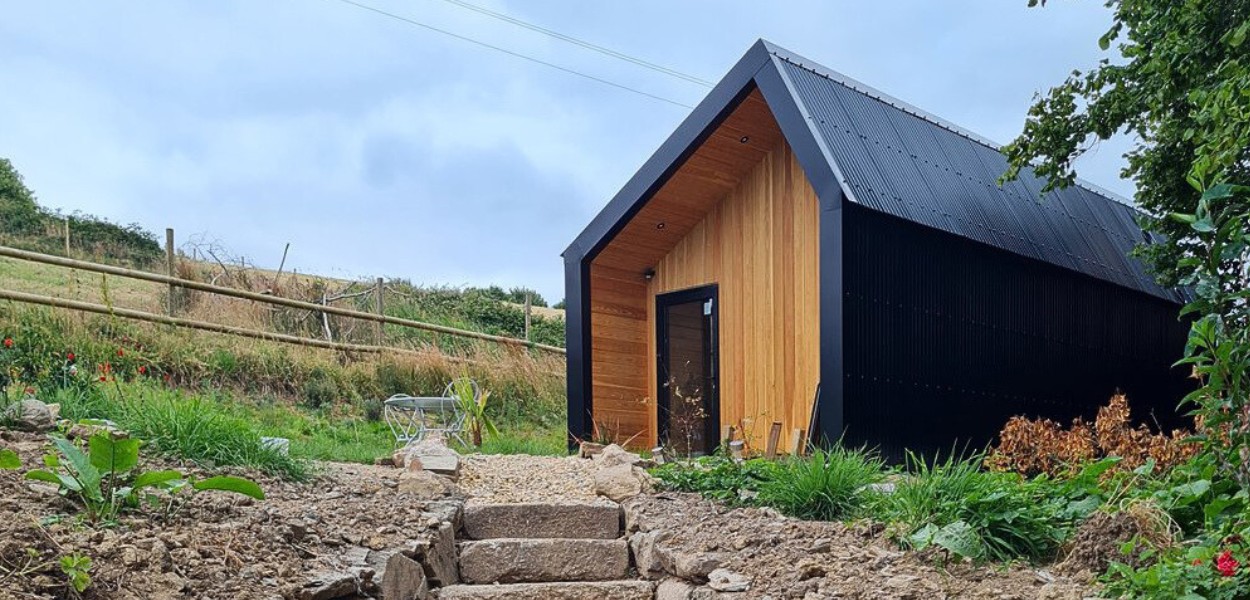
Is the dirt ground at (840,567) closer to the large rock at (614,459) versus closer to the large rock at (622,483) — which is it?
the large rock at (622,483)

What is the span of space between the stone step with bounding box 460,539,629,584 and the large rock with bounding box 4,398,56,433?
207cm

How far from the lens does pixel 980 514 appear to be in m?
3.74

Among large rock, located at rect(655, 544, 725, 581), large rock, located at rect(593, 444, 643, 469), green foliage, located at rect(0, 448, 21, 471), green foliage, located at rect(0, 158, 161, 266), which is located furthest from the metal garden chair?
green foliage, located at rect(0, 158, 161, 266)

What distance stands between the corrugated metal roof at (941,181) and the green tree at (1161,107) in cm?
58

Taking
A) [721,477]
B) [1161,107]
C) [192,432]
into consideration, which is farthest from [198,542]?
[1161,107]

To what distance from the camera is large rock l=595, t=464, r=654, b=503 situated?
18.1 ft

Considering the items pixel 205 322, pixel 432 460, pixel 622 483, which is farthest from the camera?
pixel 205 322

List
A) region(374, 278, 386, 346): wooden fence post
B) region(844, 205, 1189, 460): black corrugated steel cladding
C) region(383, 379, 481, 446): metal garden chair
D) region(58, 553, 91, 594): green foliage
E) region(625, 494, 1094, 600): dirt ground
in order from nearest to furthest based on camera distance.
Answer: region(58, 553, 91, 594): green foliage < region(625, 494, 1094, 600): dirt ground < region(844, 205, 1189, 460): black corrugated steel cladding < region(383, 379, 481, 446): metal garden chair < region(374, 278, 386, 346): wooden fence post

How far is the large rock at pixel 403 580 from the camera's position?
3643 mm

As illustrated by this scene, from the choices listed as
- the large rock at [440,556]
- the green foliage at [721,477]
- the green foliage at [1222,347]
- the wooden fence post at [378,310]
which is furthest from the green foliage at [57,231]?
the green foliage at [1222,347]

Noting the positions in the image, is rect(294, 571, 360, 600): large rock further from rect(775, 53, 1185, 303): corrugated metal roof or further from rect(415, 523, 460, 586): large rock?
rect(775, 53, 1185, 303): corrugated metal roof

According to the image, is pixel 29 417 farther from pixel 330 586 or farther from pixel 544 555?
pixel 544 555

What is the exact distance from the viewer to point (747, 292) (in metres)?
8.41

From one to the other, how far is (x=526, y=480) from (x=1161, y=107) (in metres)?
5.22
